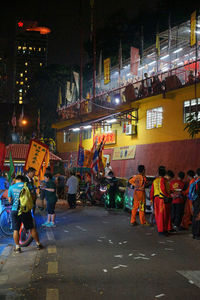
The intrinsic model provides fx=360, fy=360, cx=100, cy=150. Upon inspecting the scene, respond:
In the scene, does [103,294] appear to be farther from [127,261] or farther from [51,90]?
[51,90]

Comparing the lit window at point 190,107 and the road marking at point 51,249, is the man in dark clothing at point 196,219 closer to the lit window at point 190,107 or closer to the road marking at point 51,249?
the road marking at point 51,249

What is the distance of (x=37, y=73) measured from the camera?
155 ft

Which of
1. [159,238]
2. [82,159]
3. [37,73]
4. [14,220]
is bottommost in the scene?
[159,238]

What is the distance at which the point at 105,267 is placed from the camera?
6.63 m

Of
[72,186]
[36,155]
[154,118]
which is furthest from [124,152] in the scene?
[36,155]

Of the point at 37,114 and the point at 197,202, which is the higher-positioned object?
the point at 37,114

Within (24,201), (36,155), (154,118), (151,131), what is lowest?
(24,201)

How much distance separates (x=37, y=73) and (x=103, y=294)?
4469 centimetres

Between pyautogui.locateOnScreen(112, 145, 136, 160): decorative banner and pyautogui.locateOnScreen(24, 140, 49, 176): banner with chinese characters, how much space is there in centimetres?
1031

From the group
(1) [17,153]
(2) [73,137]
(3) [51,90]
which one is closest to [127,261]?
(1) [17,153]

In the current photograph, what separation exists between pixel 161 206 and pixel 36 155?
21.7 ft

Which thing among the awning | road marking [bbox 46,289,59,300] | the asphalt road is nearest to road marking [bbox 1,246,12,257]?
the asphalt road

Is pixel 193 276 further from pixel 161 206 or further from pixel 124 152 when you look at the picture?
pixel 124 152

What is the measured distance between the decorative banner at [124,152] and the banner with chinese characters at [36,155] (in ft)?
33.8
